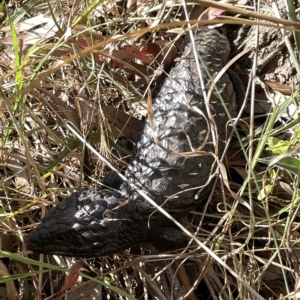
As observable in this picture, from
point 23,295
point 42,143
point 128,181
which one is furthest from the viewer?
point 42,143

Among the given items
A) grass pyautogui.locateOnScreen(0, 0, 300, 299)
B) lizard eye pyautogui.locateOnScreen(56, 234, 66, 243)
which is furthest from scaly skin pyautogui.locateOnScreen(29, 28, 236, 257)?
grass pyautogui.locateOnScreen(0, 0, 300, 299)

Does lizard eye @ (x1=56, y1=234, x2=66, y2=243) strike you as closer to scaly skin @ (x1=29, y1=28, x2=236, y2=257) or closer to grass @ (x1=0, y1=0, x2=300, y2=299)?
scaly skin @ (x1=29, y1=28, x2=236, y2=257)

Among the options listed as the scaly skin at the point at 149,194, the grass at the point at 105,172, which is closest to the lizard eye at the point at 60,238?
the scaly skin at the point at 149,194

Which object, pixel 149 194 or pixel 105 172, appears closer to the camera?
pixel 149 194

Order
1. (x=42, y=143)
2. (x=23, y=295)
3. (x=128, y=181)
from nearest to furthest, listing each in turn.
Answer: (x=128, y=181) → (x=23, y=295) → (x=42, y=143)

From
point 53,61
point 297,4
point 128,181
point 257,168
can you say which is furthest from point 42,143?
point 297,4

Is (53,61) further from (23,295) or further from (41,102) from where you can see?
(23,295)
